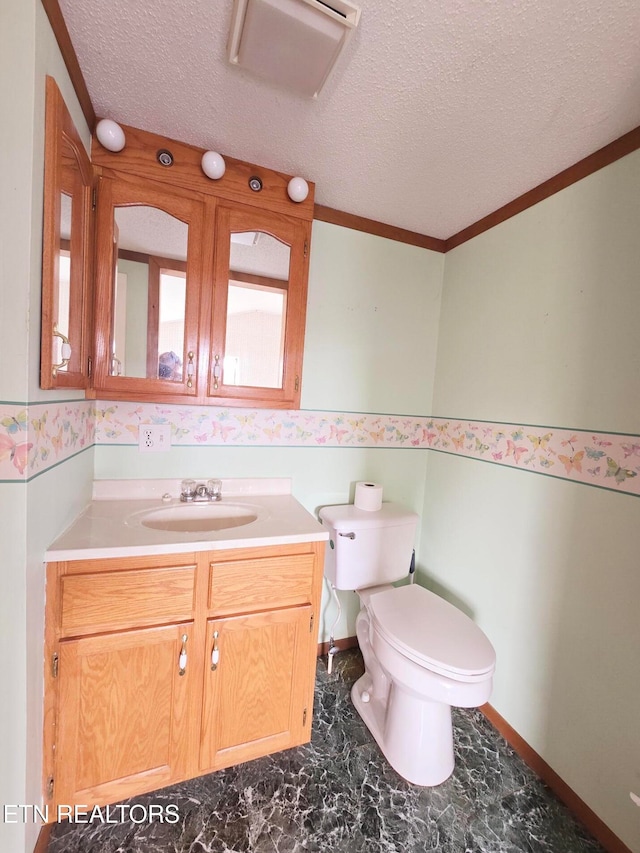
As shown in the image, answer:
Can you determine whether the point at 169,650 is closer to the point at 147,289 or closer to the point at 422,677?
the point at 422,677

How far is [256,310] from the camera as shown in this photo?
1.38m

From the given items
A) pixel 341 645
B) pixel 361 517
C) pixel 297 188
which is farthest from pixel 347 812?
pixel 297 188

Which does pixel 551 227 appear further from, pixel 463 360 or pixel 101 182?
pixel 101 182

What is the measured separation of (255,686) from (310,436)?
0.98 metres

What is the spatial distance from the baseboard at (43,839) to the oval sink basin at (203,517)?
2.76 ft

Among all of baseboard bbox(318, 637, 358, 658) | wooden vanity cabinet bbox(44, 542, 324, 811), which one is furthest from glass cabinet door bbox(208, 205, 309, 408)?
baseboard bbox(318, 637, 358, 658)

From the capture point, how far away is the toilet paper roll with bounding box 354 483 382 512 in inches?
64.4

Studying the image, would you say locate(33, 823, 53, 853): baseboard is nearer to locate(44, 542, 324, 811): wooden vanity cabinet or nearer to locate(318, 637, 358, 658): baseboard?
locate(44, 542, 324, 811): wooden vanity cabinet

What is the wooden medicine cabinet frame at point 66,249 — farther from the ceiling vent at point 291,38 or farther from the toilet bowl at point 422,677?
the toilet bowl at point 422,677

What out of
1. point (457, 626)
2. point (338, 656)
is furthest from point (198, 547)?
point (338, 656)

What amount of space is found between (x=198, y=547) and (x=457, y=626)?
976mm

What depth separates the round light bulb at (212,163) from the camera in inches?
48.1

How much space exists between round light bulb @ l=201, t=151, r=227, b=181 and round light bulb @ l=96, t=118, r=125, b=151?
26 centimetres

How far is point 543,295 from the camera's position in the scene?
1326 mm
